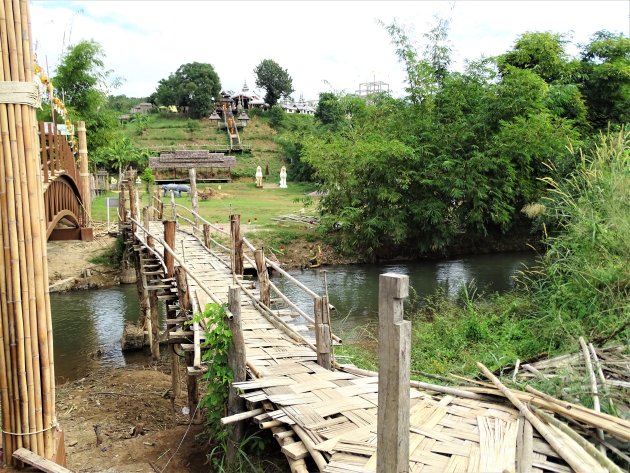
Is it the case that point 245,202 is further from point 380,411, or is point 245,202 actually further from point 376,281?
point 380,411

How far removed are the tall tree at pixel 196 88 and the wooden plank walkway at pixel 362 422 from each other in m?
39.4

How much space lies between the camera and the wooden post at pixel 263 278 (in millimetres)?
7426

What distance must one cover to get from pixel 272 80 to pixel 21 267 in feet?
154

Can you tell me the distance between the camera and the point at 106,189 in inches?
1099

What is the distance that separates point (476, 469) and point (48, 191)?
1020 centimetres

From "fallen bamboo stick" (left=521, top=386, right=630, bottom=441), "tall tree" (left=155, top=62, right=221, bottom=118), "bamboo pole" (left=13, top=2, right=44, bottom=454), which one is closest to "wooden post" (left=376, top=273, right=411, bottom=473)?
"fallen bamboo stick" (left=521, top=386, right=630, bottom=441)

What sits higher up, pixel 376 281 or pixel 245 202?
pixel 245 202

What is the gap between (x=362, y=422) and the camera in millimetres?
4059

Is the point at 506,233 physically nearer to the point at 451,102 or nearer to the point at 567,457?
the point at 451,102

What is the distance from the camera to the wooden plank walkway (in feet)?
10.9

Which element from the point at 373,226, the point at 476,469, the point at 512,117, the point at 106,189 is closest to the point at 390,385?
the point at 476,469

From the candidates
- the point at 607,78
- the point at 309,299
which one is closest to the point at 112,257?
the point at 309,299

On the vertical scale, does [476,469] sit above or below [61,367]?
above

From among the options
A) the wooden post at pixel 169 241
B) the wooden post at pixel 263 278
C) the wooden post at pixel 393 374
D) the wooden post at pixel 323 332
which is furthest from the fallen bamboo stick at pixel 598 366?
the wooden post at pixel 169 241
